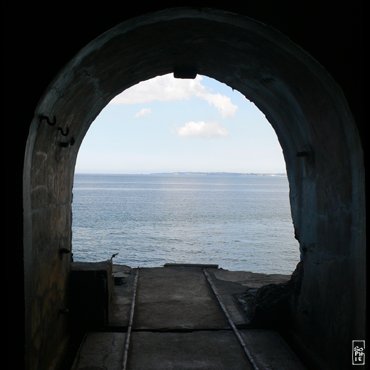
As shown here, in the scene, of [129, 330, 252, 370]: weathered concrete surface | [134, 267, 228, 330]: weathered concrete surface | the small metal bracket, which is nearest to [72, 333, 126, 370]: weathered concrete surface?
[129, 330, 252, 370]: weathered concrete surface

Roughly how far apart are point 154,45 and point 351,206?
10.9 feet

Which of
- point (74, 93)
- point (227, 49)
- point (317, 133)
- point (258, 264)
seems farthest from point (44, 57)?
point (258, 264)

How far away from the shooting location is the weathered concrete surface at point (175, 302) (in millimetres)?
9062

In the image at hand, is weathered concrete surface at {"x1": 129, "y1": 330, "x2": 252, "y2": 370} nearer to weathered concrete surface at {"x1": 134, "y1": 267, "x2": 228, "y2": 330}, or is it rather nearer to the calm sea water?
weathered concrete surface at {"x1": 134, "y1": 267, "x2": 228, "y2": 330}

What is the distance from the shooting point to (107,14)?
15.6 ft

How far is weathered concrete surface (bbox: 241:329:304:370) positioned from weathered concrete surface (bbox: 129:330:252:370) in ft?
0.73

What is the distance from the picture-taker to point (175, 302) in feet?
34.6

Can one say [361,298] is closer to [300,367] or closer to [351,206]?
[351,206]

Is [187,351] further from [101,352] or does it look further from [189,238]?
[189,238]

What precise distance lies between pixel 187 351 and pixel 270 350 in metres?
1.39

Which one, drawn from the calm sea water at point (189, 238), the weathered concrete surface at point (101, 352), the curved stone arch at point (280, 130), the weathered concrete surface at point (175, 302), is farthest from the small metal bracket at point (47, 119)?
the calm sea water at point (189, 238)

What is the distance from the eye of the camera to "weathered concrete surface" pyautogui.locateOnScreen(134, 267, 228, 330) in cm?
906

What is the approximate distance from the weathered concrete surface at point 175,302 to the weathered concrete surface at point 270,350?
2.54 feet

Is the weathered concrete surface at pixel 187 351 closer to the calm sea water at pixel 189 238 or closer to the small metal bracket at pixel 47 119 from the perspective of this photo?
the small metal bracket at pixel 47 119
